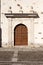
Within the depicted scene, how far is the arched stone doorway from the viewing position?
17.8 m

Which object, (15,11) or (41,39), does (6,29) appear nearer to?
(15,11)

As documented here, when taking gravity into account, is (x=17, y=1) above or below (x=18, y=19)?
above

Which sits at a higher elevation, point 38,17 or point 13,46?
point 38,17

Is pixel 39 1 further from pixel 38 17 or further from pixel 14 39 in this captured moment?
pixel 14 39

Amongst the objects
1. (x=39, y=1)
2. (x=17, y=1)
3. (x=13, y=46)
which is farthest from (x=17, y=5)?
(x=13, y=46)

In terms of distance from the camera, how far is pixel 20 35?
17.8 metres

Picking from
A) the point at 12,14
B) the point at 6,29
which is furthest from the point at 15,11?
the point at 6,29

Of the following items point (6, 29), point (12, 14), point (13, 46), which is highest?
point (12, 14)

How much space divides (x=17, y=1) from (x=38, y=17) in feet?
6.33

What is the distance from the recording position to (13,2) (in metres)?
17.5

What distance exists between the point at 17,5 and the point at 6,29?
1.93 meters

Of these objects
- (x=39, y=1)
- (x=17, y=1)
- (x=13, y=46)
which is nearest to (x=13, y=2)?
(x=17, y=1)

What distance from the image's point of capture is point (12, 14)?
17.3 m

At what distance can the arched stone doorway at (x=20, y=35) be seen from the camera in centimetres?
1777
